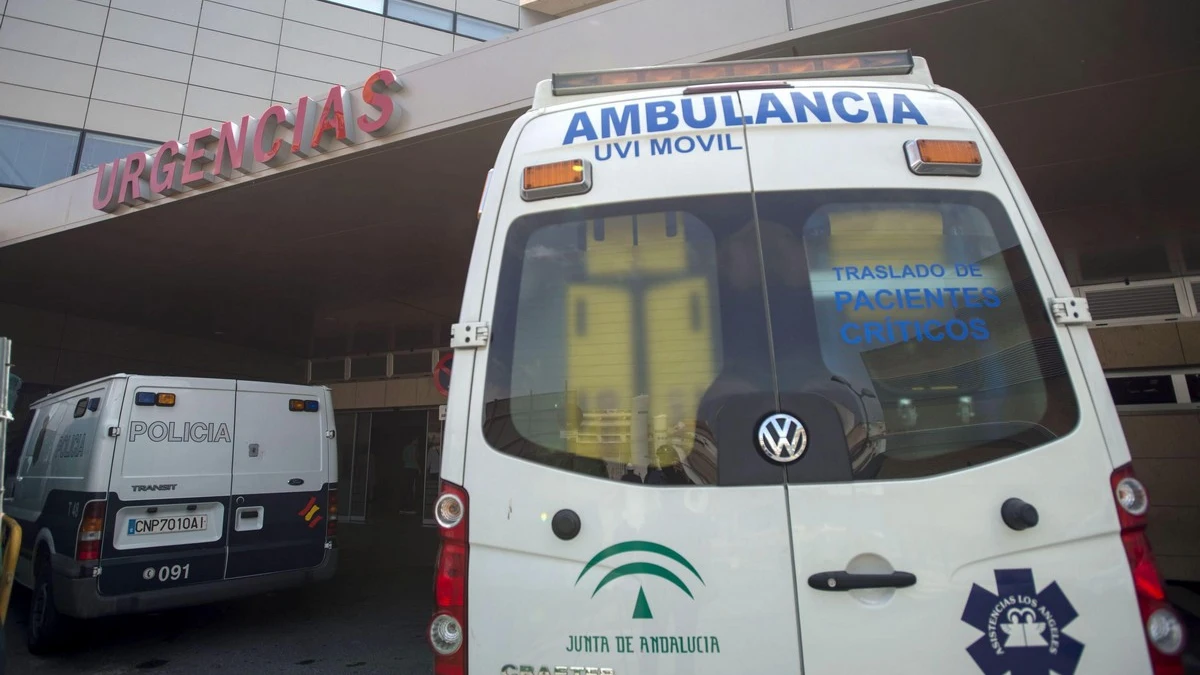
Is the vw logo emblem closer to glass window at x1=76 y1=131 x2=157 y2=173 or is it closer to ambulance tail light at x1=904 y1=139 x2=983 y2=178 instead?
ambulance tail light at x1=904 y1=139 x2=983 y2=178

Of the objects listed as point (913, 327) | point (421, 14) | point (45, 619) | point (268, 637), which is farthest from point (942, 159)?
point (421, 14)

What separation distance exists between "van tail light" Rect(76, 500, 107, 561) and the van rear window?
5176 mm

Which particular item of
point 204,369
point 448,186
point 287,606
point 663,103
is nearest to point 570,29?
point 448,186

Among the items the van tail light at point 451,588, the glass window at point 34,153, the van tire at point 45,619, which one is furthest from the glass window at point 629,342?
the glass window at point 34,153

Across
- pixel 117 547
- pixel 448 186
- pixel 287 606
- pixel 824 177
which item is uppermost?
pixel 448 186

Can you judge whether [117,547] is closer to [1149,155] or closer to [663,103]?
[663,103]

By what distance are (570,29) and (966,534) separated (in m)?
6.04

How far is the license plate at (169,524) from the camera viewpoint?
18.4 ft

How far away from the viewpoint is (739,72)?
2.75m

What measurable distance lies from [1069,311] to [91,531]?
677 cm

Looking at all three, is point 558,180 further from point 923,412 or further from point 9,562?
point 9,562

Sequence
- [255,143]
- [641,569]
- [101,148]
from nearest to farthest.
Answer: [641,569], [255,143], [101,148]

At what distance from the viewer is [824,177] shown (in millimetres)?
2178

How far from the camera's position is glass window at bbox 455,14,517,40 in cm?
1919
